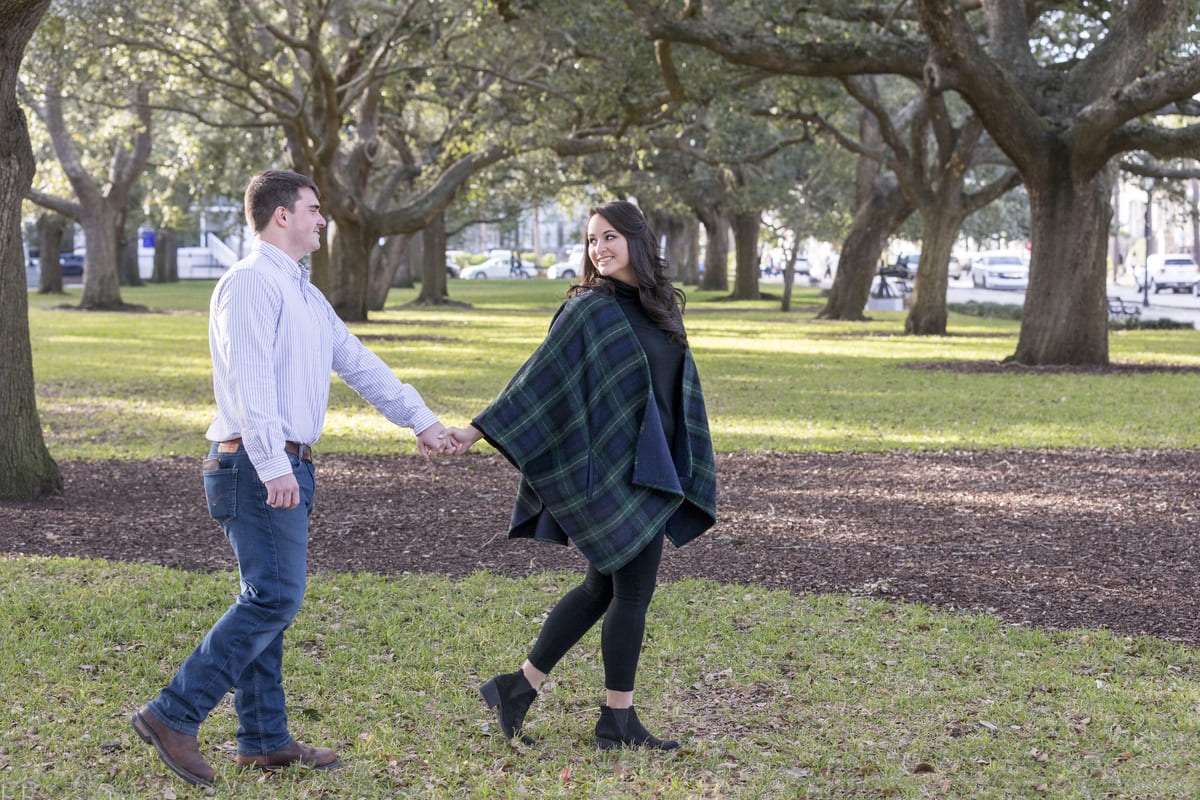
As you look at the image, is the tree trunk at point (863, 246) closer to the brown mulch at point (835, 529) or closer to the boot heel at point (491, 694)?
the brown mulch at point (835, 529)

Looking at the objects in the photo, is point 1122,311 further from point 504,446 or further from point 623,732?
point 504,446

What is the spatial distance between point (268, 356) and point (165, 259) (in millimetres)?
60434

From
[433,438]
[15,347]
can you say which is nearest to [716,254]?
[15,347]

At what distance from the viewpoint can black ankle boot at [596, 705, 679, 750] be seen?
4.17 meters

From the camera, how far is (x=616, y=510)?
389 centimetres

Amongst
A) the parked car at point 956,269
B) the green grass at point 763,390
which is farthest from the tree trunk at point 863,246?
the parked car at point 956,269

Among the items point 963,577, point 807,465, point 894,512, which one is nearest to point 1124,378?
point 807,465

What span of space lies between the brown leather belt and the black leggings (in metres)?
0.97

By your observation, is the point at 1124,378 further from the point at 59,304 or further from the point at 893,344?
the point at 59,304

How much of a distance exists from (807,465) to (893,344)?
1298cm

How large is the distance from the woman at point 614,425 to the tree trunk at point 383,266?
26711mm

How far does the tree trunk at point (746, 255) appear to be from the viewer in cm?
4272

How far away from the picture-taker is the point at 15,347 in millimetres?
8195

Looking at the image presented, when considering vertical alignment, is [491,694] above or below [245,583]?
below
